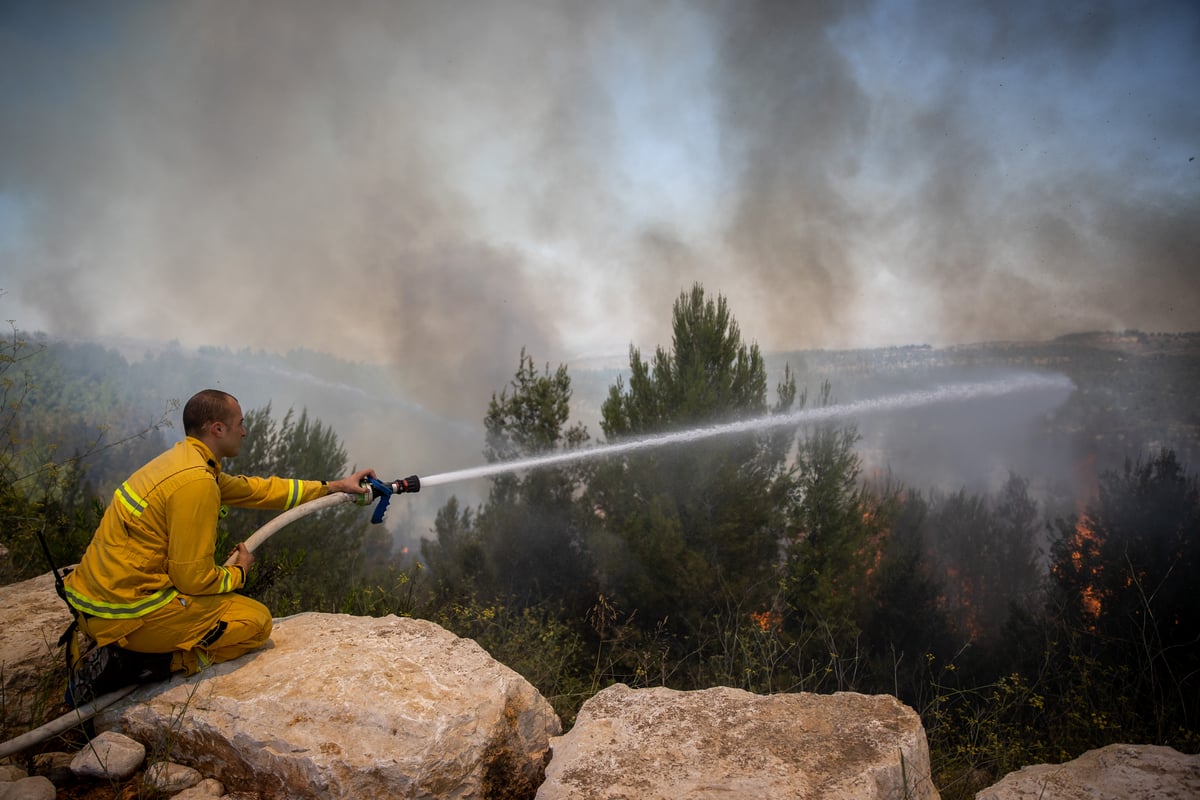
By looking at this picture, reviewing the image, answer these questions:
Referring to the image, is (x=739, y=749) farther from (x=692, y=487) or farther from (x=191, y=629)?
(x=692, y=487)

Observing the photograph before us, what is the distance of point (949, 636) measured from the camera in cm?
1892

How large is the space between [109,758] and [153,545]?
3.16ft

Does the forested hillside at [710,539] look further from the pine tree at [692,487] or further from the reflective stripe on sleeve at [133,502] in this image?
the reflective stripe on sleeve at [133,502]

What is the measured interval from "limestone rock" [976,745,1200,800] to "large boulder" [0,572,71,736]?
5.13 metres

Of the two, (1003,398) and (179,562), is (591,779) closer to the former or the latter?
(179,562)

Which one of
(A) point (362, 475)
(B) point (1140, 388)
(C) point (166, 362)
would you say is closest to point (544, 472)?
(A) point (362, 475)

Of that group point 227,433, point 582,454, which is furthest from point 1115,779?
point 582,454

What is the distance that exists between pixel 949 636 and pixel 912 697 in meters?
3.77

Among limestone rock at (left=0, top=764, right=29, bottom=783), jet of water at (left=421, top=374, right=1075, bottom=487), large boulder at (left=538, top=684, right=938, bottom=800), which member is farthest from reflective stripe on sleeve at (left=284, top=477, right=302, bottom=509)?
large boulder at (left=538, top=684, right=938, bottom=800)

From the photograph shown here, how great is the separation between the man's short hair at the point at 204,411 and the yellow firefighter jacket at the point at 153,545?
0.25 metres

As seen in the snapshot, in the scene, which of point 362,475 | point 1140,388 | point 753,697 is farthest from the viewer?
point 1140,388

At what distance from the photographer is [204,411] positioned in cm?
335

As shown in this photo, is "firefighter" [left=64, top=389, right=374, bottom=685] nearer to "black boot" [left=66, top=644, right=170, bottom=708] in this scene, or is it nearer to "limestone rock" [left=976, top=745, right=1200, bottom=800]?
"black boot" [left=66, top=644, right=170, bottom=708]

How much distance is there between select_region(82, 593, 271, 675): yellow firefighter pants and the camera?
3016 millimetres
